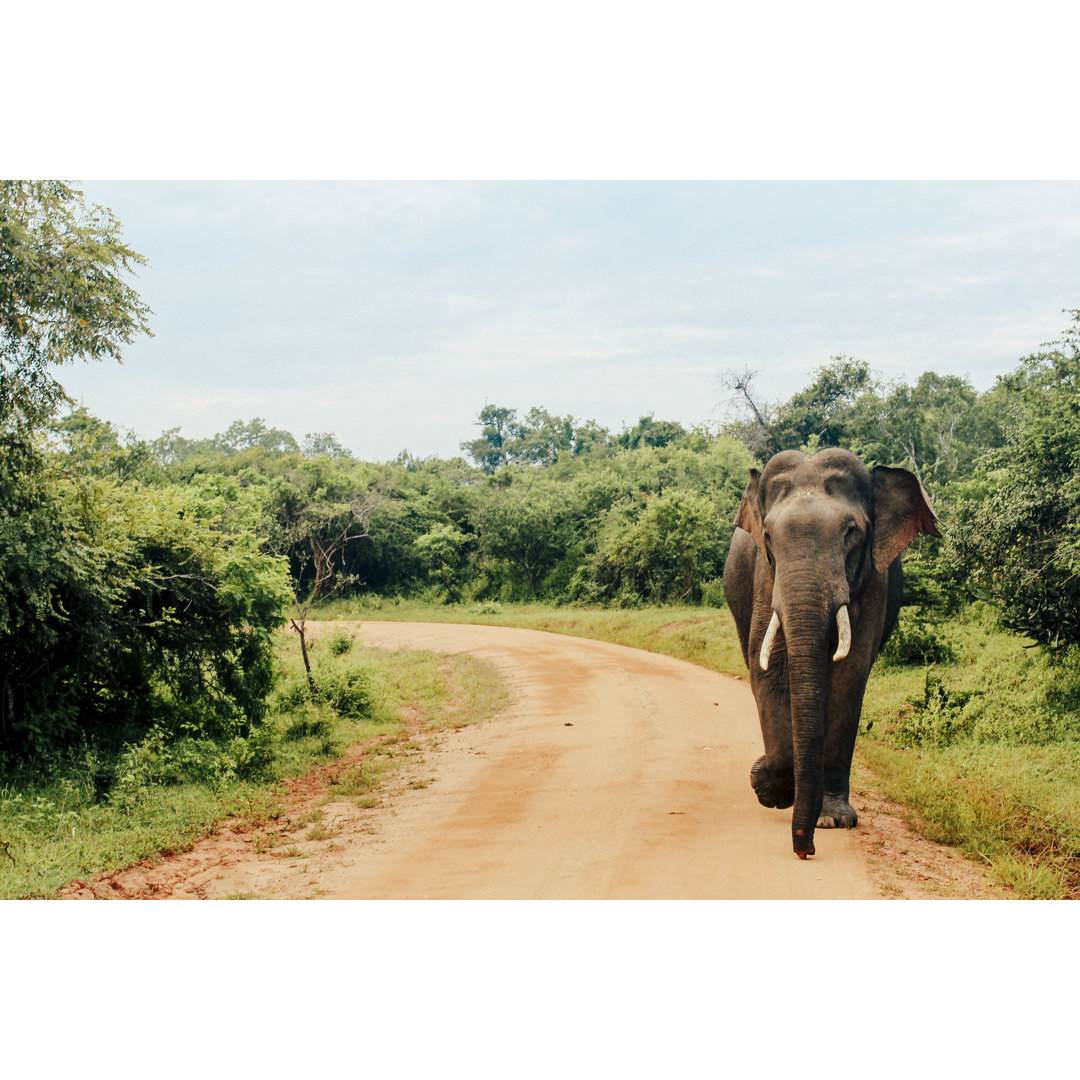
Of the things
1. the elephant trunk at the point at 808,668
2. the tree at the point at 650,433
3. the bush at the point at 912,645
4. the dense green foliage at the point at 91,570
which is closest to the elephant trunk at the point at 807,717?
the elephant trunk at the point at 808,668

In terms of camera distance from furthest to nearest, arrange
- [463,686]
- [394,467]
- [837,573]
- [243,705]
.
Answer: [394,467] < [463,686] < [243,705] < [837,573]

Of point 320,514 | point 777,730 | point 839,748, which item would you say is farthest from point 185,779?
point 320,514

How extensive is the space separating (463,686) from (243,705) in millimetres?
5045

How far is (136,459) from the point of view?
19.6 m

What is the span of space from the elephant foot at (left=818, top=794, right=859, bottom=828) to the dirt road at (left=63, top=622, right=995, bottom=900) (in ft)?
0.30

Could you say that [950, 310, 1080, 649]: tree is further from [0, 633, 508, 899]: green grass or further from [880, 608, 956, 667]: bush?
[0, 633, 508, 899]: green grass

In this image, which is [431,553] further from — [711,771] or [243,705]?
[711,771]

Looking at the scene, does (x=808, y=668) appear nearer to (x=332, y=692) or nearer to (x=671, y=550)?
(x=332, y=692)

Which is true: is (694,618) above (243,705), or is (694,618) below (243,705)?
below

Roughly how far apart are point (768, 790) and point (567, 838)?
5.00 feet

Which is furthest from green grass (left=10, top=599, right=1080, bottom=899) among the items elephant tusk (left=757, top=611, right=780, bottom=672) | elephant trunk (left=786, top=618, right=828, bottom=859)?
elephant tusk (left=757, top=611, right=780, bottom=672)

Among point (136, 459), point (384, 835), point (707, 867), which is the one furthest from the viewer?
point (136, 459)

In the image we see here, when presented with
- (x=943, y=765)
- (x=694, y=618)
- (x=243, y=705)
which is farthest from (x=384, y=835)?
(x=694, y=618)

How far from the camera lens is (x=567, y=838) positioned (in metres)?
6.46
